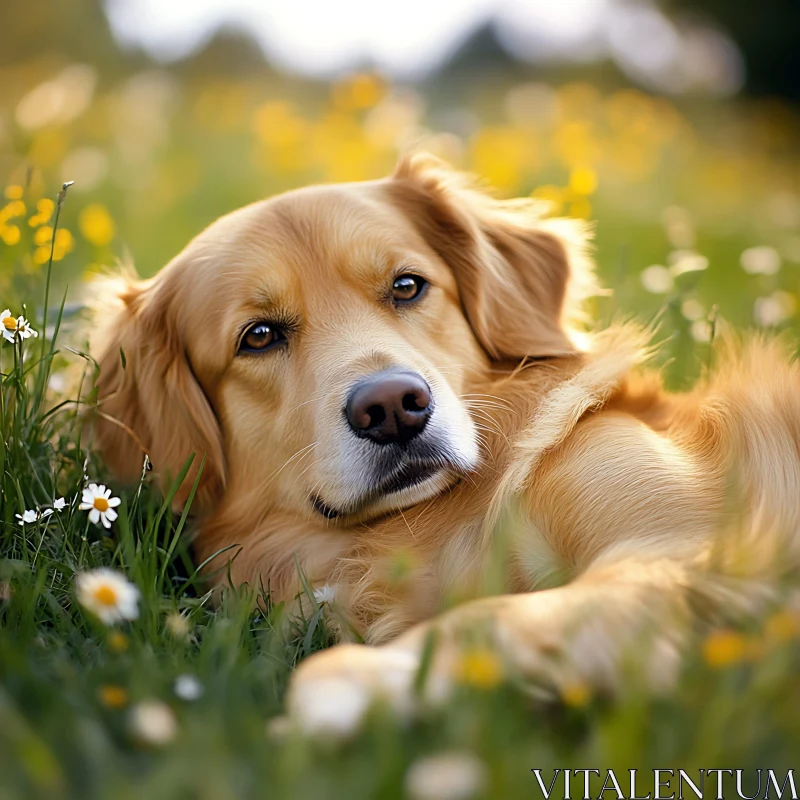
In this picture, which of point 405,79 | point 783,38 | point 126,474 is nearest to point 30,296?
point 126,474

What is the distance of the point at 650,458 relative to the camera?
233 centimetres

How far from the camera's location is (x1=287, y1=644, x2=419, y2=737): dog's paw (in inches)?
56.6

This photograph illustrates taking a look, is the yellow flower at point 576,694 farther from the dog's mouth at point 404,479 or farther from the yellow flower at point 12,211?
the yellow flower at point 12,211

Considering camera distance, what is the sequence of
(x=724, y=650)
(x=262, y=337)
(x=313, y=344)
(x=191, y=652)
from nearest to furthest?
(x=724, y=650), (x=191, y=652), (x=313, y=344), (x=262, y=337)

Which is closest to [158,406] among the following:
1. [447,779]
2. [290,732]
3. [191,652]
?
[191,652]

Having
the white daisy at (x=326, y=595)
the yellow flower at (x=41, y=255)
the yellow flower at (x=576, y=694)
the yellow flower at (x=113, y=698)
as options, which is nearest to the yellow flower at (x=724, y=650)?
the yellow flower at (x=576, y=694)

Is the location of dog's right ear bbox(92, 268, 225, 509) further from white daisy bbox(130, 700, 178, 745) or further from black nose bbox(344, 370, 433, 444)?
white daisy bbox(130, 700, 178, 745)

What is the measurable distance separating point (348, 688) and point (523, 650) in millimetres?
333

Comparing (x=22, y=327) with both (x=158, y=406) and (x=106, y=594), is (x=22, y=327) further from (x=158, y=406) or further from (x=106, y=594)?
(x=106, y=594)

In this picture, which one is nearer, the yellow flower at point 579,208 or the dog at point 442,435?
the dog at point 442,435

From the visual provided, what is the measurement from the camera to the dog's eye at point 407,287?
Result: 9.95 ft

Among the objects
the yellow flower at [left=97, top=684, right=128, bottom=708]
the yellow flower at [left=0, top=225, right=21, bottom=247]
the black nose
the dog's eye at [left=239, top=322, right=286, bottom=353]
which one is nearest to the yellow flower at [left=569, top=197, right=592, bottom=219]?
the dog's eye at [left=239, top=322, right=286, bottom=353]

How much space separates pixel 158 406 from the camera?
307 centimetres

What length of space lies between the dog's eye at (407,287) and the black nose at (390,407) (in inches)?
19.6
